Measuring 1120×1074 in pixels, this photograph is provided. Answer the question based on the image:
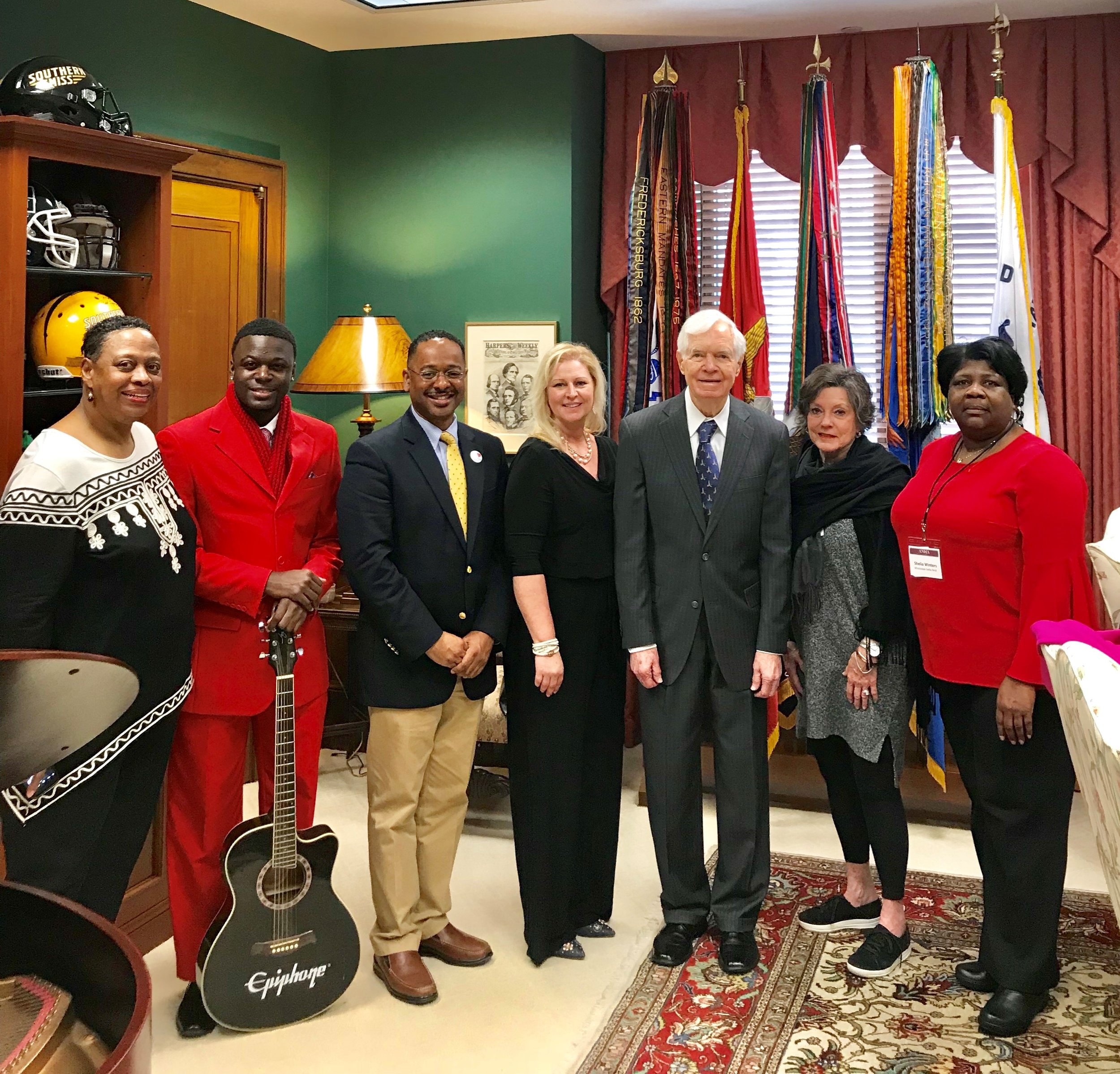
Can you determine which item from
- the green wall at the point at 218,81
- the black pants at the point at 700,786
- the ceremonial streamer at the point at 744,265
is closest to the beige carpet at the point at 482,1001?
the black pants at the point at 700,786

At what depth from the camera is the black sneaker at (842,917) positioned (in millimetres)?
2961

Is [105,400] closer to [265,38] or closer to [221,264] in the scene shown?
[221,264]

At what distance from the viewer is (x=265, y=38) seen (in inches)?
164

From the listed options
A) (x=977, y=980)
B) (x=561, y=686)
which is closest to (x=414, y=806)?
(x=561, y=686)

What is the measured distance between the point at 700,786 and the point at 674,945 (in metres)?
0.38

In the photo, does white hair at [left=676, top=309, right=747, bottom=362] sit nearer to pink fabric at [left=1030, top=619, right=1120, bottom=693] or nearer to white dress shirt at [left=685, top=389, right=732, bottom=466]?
Answer: white dress shirt at [left=685, top=389, right=732, bottom=466]

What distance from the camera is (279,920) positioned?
2459 mm

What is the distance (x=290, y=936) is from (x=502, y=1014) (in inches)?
19.6

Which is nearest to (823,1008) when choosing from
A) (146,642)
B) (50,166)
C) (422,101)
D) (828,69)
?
(146,642)

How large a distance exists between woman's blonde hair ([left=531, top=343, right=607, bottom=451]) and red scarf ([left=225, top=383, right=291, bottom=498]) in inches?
22.2

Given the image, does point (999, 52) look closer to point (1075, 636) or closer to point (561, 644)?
point (561, 644)

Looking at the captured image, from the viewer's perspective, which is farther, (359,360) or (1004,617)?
(359,360)

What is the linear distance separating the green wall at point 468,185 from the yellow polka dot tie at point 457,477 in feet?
5.80

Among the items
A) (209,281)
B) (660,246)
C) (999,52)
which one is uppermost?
(999,52)
